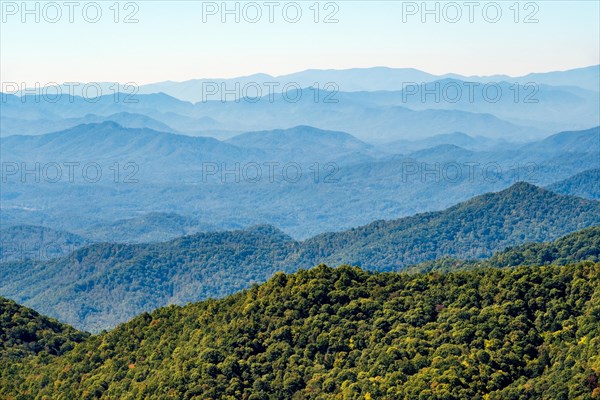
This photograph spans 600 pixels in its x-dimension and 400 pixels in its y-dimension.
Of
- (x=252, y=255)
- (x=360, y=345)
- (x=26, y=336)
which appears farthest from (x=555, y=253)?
(x=252, y=255)

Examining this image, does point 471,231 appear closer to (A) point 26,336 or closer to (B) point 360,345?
(A) point 26,336

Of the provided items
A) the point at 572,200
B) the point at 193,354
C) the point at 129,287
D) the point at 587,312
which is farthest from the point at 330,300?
the point at 572,200

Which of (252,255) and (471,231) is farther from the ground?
(471,231)

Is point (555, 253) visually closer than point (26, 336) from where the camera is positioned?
No

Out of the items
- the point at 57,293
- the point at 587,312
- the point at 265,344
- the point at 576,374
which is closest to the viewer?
the point at 576,374

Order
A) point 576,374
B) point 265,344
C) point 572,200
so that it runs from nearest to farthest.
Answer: point 576,374, point 265,344, point 572,200

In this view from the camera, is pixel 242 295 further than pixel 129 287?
No

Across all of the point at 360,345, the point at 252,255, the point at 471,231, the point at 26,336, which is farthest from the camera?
the point at 252,255

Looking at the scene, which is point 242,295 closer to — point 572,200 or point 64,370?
point 64,370
